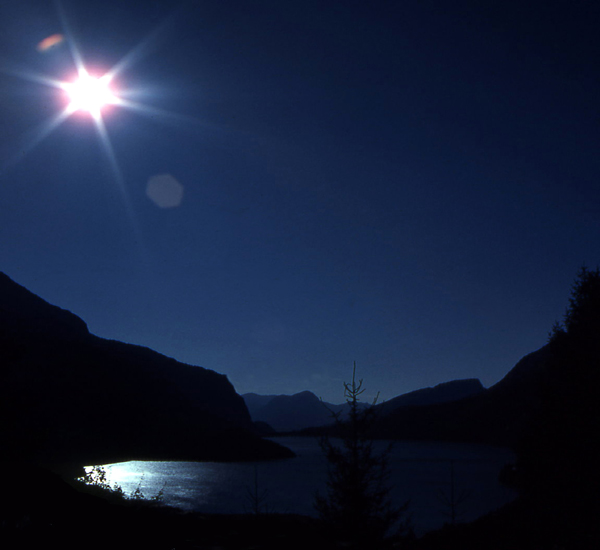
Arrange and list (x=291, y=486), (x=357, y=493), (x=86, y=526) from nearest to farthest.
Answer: (x=86, y=526) → (x=357, y=493) → (x=291, y=486)

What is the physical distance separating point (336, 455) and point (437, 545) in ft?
22.8

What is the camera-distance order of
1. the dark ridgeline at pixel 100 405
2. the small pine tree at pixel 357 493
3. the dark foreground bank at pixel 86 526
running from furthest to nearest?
the dark ridgeline at pixel 100 405, the small pine tree at pixel 357 493, the dark foreground bank at pixel 86 526

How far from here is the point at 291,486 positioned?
264ft

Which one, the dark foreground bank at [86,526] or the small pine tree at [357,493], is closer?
the dark foreground bank at [86,526]

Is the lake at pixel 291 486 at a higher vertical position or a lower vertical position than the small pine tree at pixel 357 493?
lower

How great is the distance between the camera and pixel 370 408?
734 inches

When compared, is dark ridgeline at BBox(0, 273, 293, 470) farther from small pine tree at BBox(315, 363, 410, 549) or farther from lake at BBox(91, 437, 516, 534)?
small pine tree at BBox(315, 363, 410, 549)

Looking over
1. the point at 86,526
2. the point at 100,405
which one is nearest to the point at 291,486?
the point at 100,405

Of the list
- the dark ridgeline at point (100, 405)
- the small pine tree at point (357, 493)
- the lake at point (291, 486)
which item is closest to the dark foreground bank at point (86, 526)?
the small pine tree at point (357, 493)

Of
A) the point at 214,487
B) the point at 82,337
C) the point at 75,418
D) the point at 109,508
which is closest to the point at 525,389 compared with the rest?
the point at 214,487

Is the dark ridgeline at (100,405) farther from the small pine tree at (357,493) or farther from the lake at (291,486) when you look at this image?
the small pine tree at (357,493)

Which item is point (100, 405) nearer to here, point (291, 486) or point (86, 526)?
point (291, 486)

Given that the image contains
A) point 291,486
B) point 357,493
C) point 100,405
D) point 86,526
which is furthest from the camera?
point 100,405

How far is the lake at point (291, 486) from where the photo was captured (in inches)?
2270
